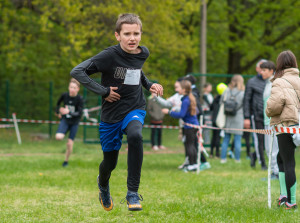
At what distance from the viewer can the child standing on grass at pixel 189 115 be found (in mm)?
10961

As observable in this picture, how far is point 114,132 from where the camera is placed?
18.4ft

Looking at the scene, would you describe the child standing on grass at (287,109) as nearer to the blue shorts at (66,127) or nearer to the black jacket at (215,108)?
the blue shorts at (66,127)

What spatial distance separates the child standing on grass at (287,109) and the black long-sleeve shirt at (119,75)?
82.8 inches

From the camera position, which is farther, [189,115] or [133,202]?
[189,115]

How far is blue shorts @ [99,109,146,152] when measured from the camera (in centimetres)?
549

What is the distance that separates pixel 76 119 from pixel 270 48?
1861 centimetres

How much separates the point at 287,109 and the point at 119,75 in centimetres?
254

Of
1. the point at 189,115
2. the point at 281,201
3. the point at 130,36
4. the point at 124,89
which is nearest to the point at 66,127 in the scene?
the point at 189,115

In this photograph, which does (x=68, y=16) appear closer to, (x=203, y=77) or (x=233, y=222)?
(x=203, y=77)

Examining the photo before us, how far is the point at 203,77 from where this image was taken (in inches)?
649

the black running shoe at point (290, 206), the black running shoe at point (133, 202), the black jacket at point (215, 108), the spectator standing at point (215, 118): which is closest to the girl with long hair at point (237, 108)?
the black jacket at point (215, 108)

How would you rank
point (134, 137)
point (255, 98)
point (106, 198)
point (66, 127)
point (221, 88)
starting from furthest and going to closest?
1. point (221, 88)
2. point (66, 127)
3. point (255, 98)
4. point (106, 198)
5. point (134, 137)

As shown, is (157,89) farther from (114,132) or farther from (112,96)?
(114,132)

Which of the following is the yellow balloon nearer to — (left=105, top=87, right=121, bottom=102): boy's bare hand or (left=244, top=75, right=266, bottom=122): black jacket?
(left=244, top=75, right=266, bottom=122): black jacket
